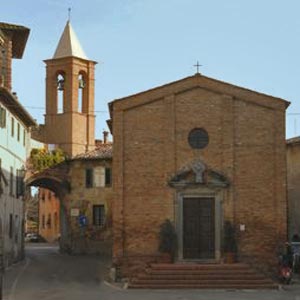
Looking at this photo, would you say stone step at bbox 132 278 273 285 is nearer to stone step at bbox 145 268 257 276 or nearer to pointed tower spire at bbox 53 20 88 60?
stone step at bbox 145 268 257 276

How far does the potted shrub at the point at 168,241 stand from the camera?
1190 inches

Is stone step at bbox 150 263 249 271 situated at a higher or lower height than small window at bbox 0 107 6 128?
lower

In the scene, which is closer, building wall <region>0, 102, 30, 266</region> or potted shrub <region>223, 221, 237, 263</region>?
potted shrub <region>223, 221, 237, 263</region>

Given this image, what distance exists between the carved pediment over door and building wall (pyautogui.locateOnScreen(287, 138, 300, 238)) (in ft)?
37.8

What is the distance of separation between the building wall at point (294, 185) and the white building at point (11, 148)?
15184 mm

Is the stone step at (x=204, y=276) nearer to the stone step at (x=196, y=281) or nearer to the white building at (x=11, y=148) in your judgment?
the stone step at (x=196, y=281)

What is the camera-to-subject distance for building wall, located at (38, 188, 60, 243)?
72.2 m

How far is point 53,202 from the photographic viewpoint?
72812 mm

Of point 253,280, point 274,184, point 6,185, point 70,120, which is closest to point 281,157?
point 274,184

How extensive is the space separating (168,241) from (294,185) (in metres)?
14.1

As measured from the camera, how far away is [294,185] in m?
42.1

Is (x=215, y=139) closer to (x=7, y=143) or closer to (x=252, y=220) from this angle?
(x=252, y=220)

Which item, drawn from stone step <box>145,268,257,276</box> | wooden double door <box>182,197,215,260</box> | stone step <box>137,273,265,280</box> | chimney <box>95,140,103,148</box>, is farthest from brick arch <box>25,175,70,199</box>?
stone step <box>137,273,265,280</box>

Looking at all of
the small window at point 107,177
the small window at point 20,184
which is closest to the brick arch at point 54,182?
the small window at point 107,177
